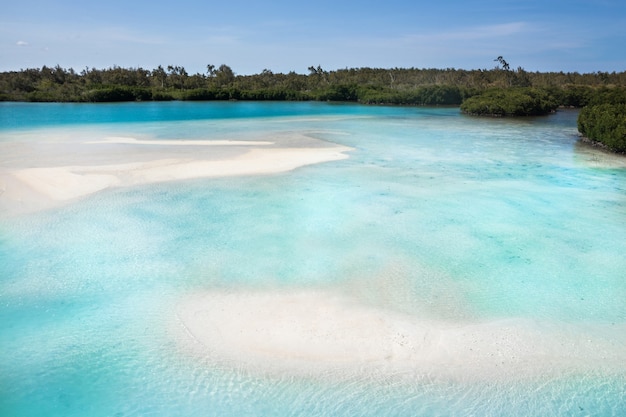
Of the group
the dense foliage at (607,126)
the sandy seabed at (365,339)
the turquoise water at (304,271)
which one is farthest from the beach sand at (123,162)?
the dense foliage at (607,126)

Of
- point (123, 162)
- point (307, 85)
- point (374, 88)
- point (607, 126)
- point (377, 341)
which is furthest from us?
point (307, 85)

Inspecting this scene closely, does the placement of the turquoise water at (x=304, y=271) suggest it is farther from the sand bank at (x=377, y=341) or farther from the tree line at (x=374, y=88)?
Result: the tree line at (x=374, y=88)

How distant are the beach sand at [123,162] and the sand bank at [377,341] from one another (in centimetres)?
590

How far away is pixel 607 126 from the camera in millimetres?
16578

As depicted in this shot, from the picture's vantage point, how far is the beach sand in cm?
1008

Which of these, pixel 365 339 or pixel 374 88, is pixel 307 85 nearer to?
pixel 374 88

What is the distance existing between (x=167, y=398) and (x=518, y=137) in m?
19.2

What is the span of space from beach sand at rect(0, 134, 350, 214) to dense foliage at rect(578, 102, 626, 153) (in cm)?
890

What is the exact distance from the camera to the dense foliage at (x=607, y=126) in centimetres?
1538

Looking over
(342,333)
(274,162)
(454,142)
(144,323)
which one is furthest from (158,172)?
(454,142)

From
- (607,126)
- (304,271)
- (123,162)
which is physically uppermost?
(607,126)

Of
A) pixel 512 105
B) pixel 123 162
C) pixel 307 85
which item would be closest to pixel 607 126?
pixel 512 105

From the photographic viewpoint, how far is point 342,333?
4.73 m

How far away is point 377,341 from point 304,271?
1784mm
